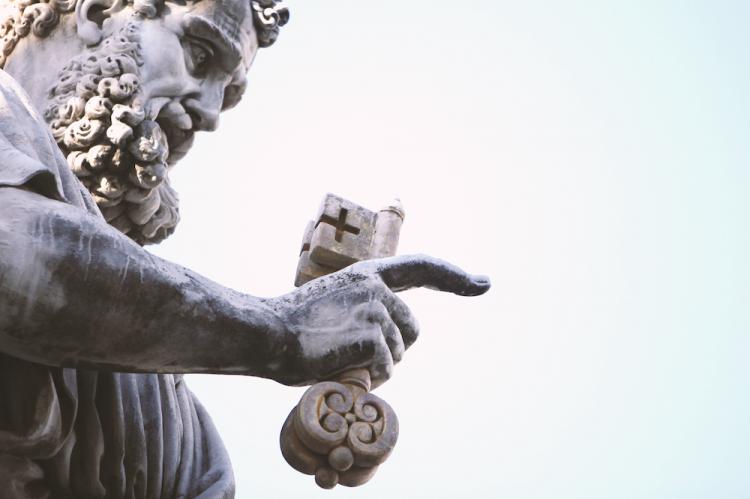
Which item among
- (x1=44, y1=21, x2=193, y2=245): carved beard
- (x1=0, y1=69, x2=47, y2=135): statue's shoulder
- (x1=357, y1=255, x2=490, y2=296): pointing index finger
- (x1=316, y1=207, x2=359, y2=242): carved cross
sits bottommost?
(x1=357, y1=255, x2=490, y2=296): pointing index finger

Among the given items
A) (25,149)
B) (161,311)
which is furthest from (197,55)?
(161,311)

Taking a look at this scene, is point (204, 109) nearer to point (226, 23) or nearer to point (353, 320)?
point (226, 23)

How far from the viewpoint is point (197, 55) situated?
564 centimetres

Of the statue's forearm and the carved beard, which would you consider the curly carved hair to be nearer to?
the carved beard

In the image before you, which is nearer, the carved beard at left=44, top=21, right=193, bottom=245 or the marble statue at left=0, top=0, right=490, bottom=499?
the marble statue at left=0, top=0, right=490, bottom=499

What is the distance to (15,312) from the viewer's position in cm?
352

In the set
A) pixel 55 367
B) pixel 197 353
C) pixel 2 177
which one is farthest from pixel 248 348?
pixel 2 177

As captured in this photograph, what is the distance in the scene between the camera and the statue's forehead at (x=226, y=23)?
18.3ft

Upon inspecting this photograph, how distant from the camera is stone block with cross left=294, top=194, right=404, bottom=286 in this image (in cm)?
640

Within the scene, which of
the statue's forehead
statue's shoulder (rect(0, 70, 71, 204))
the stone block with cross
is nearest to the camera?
statue's shoulder (rect(0, 70, 71, 204))

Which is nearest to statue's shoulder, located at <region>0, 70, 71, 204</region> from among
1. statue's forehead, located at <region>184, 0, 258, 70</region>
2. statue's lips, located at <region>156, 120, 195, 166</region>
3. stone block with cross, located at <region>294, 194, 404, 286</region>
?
statue's lips, located at <region>156, 120, 195, 166</region>

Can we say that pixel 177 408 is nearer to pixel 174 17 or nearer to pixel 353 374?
pixel 353 374

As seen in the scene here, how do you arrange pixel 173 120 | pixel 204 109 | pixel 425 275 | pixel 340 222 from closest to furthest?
pixel 425 275 < pixel 173 120 < pixel 204 109 < pixel 340 222

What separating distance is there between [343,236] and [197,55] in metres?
1.40
